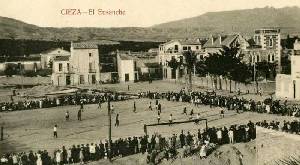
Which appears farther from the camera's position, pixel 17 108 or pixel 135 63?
pixel 135 63

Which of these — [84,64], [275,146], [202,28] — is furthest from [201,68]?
[202,28]

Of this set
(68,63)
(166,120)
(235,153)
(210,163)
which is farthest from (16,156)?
(68,63)

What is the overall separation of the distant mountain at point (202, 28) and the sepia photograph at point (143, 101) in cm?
716

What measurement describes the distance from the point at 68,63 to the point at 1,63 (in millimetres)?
A: 13609

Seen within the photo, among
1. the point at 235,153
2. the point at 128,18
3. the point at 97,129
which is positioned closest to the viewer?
the point at 235,153

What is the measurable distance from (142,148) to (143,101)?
14.8 meters

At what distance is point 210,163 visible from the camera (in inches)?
667

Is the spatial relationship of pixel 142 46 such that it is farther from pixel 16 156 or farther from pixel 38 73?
pixel 16 156

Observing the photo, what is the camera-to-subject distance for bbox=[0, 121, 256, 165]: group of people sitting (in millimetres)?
16250

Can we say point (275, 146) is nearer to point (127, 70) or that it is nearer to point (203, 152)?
point (203, 152)

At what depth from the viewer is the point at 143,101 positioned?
106 ft

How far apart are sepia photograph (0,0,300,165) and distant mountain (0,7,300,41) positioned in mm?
7158

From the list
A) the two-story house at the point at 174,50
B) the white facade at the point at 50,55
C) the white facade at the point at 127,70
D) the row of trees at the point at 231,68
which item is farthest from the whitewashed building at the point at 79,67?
the row of trees at the point at 231,68

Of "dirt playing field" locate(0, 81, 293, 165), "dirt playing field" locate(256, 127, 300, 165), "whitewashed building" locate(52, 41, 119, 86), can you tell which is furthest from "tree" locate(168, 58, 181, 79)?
"dirt playing field" locate(256, 127, 300, 165)
